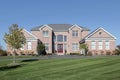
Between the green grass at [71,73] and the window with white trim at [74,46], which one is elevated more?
the window with white trim at [74,46]

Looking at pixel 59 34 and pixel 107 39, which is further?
pixel 59 34

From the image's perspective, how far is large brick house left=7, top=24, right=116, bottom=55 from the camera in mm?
63859

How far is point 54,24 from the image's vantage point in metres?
76.5

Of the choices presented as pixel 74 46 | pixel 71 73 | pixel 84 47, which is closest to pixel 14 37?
pixel 71 73

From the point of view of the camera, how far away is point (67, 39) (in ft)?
236

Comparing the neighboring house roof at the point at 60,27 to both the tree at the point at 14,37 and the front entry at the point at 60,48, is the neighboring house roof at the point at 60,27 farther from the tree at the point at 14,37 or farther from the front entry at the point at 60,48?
the tree at the point at 14,37

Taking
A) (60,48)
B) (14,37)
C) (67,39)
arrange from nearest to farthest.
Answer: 1. (14,37)
2. (67,39)
3. (60,48)

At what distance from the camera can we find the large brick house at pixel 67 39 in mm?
63859

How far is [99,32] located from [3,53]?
21946 millimetres

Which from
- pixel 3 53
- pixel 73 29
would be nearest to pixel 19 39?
pixel 3 53

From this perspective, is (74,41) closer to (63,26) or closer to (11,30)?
(63,26)

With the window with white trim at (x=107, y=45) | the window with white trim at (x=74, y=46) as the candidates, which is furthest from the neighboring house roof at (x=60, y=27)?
the window with white trim at (x=107, y=45)

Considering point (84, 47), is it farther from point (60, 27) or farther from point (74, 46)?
point (60, 27)

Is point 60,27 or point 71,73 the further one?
point 60,27
